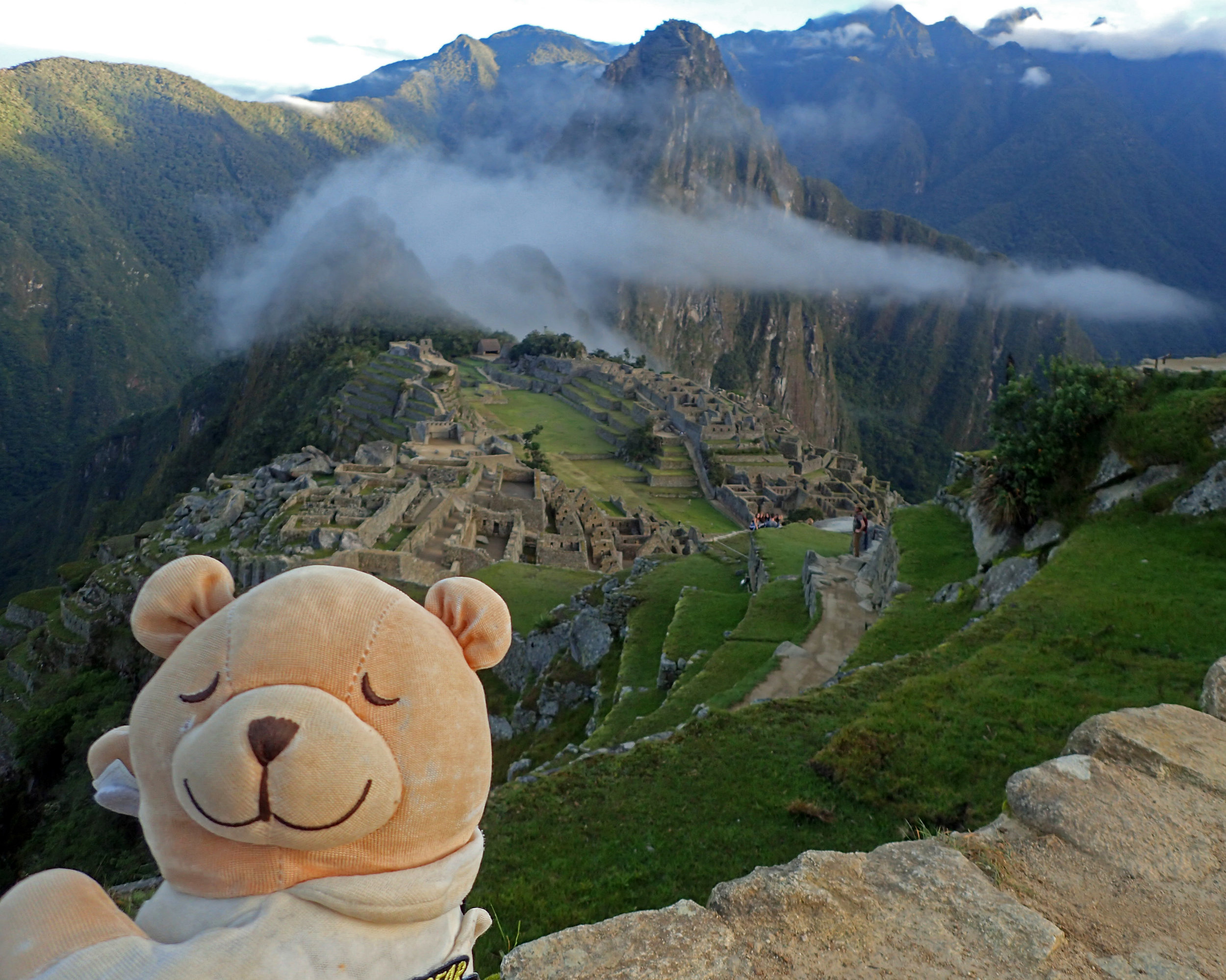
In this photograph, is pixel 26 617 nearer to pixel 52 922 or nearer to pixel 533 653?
pixel 533 653

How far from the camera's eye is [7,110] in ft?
529

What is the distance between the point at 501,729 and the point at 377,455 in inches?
833

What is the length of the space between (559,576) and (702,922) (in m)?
16.3

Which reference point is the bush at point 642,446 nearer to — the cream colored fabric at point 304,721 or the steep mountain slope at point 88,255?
the cream colored fabric at point 304,721

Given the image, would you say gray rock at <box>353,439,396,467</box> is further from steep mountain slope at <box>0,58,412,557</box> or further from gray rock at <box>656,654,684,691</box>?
steep mountain slope at <box>0,58,412,557</box>

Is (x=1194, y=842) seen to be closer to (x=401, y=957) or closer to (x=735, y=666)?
(x=401, y=957)

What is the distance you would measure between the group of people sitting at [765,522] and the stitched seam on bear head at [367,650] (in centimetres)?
1892

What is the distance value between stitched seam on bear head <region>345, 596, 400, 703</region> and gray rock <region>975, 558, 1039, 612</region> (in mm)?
9100

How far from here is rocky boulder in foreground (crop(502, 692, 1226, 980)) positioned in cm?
302

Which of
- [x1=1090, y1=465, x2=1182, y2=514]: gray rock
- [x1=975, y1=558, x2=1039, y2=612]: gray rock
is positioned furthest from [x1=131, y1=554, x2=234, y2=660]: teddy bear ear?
[x1=1090, y1=465, x2=1182, y2=514]: gray rock

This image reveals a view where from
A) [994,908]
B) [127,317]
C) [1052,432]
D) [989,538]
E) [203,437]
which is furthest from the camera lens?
[127,317]

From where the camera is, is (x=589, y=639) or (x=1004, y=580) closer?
(x=1004, y=580)

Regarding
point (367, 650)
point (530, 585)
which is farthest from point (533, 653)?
point (367, 650)

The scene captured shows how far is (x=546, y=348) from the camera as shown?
3238 inches
